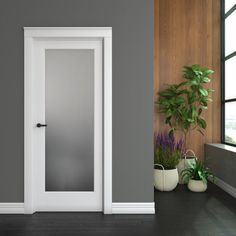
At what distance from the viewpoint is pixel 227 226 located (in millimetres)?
2543

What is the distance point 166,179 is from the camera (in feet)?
12.0

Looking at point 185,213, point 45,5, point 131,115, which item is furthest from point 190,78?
point 45,5

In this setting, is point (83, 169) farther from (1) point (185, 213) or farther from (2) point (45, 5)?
(2) point (45, 5)

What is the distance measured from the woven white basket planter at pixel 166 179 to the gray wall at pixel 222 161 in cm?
75

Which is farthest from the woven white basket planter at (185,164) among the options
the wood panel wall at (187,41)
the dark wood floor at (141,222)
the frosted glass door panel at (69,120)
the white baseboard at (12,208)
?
the white baseboard at (12,208)

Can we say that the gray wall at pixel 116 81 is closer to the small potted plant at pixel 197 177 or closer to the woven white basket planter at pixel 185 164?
the small potted plant at pixel 197 177

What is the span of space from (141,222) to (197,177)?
146cm

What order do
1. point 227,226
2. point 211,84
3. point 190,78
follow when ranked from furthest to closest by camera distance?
point 211,84 < point 190,78 < point 227,226

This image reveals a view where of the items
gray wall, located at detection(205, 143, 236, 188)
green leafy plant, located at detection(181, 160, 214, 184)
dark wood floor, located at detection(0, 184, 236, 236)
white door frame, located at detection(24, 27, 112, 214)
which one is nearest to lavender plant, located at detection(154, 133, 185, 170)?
green leafy plant, located at detection(181, 160, 214, 184)

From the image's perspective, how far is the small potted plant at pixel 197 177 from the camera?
365cm

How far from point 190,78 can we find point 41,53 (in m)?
2.39

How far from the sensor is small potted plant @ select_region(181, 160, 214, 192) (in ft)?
12.0

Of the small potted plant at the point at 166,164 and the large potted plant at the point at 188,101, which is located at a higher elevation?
the large potted plant at the point at 188,101

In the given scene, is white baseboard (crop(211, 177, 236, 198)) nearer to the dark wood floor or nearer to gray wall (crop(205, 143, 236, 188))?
gray wall (crop(205, 143, 236, 188))
